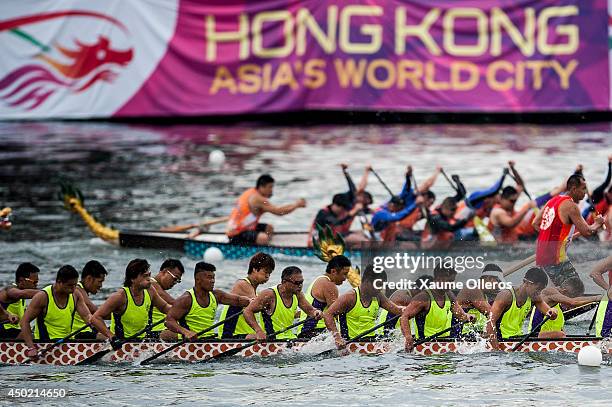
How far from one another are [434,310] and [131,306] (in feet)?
8.51

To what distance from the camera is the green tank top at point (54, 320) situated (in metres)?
12.2

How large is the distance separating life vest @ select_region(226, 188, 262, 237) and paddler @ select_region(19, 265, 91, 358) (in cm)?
429

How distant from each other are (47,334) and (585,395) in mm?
4544

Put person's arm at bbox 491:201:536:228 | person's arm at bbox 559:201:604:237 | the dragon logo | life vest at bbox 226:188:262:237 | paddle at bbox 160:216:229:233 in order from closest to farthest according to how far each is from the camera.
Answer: person's arm at bbox 559:201:604:237, person's arm at bbox 491:201:536:228, life vest at bbox 226:188:262:237, paddle at bbox 160:216:229:233, the dragon logo

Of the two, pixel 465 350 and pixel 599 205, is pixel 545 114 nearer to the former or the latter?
pixel 599 205

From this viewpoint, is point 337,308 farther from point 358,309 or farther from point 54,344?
point 54,344

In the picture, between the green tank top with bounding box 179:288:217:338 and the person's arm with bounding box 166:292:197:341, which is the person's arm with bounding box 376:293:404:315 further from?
the person's arm with bounding box 166:292:197:341

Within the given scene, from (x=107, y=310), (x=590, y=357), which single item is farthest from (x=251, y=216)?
(x=590, y=357)

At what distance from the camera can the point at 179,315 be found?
12.3 m

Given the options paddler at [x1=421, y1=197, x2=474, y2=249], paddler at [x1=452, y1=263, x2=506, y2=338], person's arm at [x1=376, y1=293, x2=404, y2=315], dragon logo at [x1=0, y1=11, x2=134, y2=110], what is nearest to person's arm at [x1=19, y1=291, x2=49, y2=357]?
person's arm at [x1=376, y1=293, x2=404, y2=315]

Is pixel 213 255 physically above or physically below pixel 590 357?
above

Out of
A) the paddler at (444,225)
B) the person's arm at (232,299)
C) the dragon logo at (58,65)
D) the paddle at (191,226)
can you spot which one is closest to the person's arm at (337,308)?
the person's arm at (232,299)

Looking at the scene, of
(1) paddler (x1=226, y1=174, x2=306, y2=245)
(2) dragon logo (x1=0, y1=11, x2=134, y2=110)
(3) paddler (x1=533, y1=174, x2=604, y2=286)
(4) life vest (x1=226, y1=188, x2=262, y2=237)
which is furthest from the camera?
(2) dragon logo (x1=0, y1=11, x2=134, y2=110)

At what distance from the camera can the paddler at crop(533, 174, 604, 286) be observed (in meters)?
12.7
